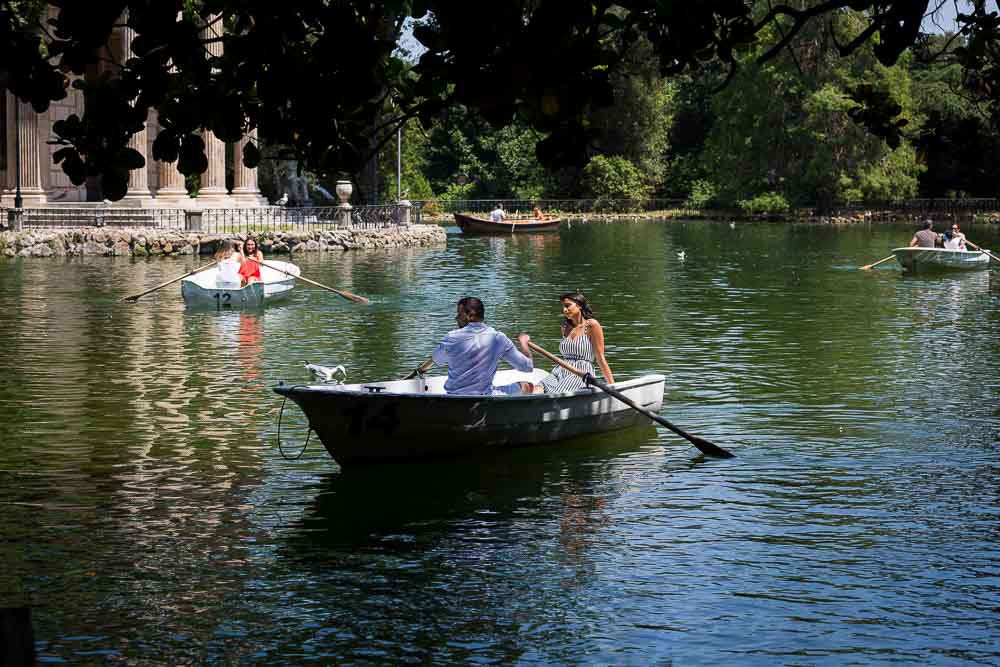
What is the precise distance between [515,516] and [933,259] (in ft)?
108

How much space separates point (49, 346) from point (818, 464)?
15143mm

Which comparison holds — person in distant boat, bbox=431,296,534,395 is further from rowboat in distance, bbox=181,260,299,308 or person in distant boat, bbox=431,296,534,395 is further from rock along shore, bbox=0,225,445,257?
rock along shore, bbox=0,225,445,257

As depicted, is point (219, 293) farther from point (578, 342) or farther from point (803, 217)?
point (803, 217)

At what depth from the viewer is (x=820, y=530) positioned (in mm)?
13242

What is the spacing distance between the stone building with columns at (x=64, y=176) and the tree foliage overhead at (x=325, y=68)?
45.1m

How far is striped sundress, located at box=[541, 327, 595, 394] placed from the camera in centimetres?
1719

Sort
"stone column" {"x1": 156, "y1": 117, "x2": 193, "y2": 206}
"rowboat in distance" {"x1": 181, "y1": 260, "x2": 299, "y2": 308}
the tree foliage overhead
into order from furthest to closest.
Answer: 1. "stone column" {"x1": 156, "y1": 117, "x2": 193, "y2": 206}
2. "rowboat in distance" {"x1": 181, "y1": 260, "x2": 299, "y2": 308}
3. the tree foliage overhead

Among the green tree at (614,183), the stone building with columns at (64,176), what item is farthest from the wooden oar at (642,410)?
the green tree at (614,183)

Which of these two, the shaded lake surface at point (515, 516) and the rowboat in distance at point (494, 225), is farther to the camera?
the rowboat in distance at point (494, 225)

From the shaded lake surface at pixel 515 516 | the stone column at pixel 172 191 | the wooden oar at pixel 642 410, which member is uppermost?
the stone column at pixel 172 191

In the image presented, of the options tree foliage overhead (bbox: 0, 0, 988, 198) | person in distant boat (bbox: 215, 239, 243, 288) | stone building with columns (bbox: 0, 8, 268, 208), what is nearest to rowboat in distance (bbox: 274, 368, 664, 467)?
tree foliage overhead (bbox: 0, 0, 988, 198)

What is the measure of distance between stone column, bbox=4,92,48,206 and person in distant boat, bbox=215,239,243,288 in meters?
24.3

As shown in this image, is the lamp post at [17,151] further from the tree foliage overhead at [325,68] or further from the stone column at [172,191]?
the tree foliage overhead at [325,68]

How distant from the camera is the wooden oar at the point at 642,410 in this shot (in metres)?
16.3
